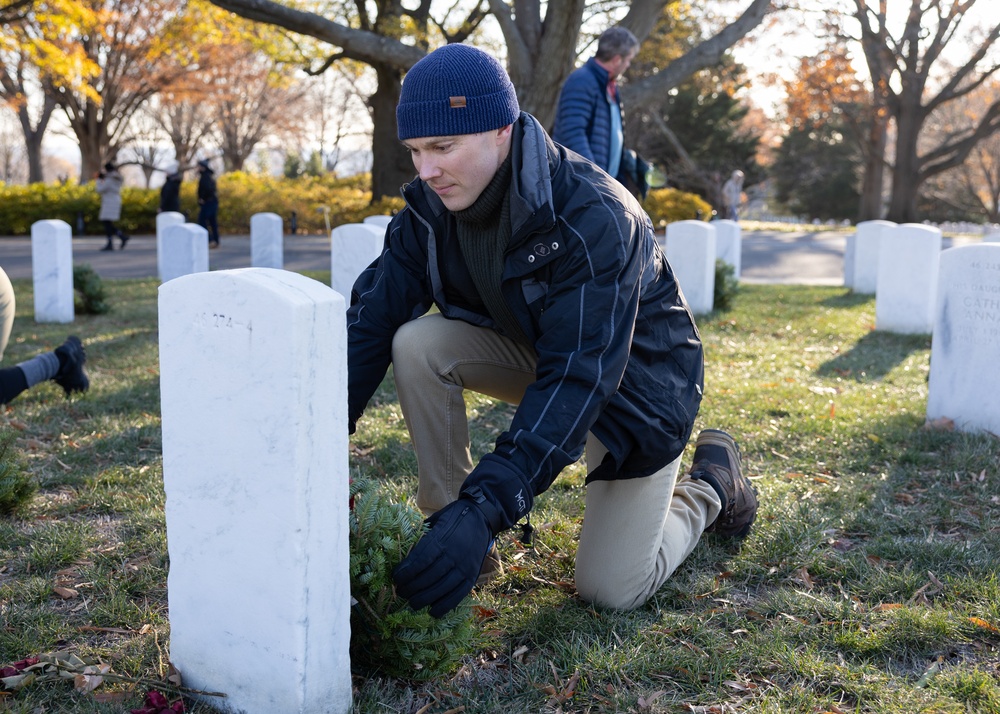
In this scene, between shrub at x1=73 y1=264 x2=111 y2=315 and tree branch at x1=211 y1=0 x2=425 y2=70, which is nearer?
shrub at x1=73 y1=264 x2=111 y2=315

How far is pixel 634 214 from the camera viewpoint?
259 cm

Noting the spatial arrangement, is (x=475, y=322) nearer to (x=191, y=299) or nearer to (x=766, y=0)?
(x=191, y=299)

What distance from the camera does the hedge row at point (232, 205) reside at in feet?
71.1

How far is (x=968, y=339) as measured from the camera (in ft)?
16.1

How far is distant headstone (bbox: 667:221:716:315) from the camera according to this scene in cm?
935

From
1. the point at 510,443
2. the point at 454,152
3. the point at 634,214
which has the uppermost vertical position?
the point at 454,152

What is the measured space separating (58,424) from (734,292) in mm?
7552

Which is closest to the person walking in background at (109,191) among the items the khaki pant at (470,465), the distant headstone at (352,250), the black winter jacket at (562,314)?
the distant headstone at (352,250)

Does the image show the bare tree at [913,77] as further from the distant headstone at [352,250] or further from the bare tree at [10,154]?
the bare tree at [10,154]

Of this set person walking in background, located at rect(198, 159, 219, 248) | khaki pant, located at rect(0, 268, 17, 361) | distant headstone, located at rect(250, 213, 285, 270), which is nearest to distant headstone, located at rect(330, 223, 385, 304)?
khaki pant, located at rect(0, 268, 17, 361)

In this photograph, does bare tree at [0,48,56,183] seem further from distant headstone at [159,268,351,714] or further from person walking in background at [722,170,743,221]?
distant headstone at [159,268,351,714]

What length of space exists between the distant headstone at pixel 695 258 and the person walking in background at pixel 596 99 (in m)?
3.20

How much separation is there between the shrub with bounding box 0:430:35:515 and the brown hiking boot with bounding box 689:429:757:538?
2663 millimetres

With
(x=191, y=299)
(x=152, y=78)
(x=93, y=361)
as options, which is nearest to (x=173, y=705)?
(x=191, y=299)
